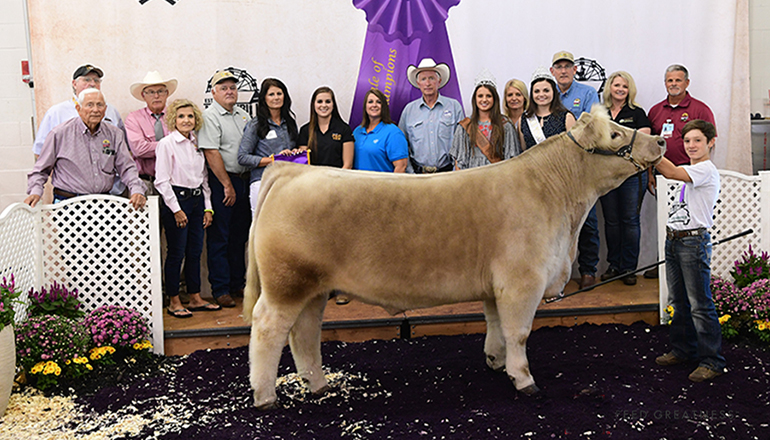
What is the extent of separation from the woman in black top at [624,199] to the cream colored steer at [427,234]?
2469 mm

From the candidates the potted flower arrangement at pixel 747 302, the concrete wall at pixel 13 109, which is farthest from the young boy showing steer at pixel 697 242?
the concrete wall at pixel 13 109

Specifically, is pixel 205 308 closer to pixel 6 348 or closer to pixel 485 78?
pixel 6 348

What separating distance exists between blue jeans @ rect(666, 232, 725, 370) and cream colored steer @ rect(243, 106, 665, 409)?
2.36ft

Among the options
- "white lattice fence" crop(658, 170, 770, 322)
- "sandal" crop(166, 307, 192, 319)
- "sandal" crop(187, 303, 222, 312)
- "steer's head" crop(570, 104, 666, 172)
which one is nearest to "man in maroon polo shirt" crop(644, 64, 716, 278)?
"white lattice fence" crop(658, 170, 770, 322)

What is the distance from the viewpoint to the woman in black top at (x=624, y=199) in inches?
226

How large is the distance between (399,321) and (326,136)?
5.54 ft

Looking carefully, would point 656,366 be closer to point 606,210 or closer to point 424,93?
point 606,210

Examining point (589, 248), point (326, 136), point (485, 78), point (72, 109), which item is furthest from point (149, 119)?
point (589, 248)

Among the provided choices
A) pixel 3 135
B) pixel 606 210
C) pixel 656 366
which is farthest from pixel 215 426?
pixel 3 135

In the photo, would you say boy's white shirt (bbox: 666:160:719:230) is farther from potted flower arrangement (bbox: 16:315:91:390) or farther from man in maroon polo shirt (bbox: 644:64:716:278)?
potted flower arrangement (bbox: 16:315:91:390)

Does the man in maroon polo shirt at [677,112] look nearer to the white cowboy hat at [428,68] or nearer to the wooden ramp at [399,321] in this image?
the wooden ramp at [399,321]

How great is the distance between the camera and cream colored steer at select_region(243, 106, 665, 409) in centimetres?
332

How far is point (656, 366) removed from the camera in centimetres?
405

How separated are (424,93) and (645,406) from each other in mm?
3240
